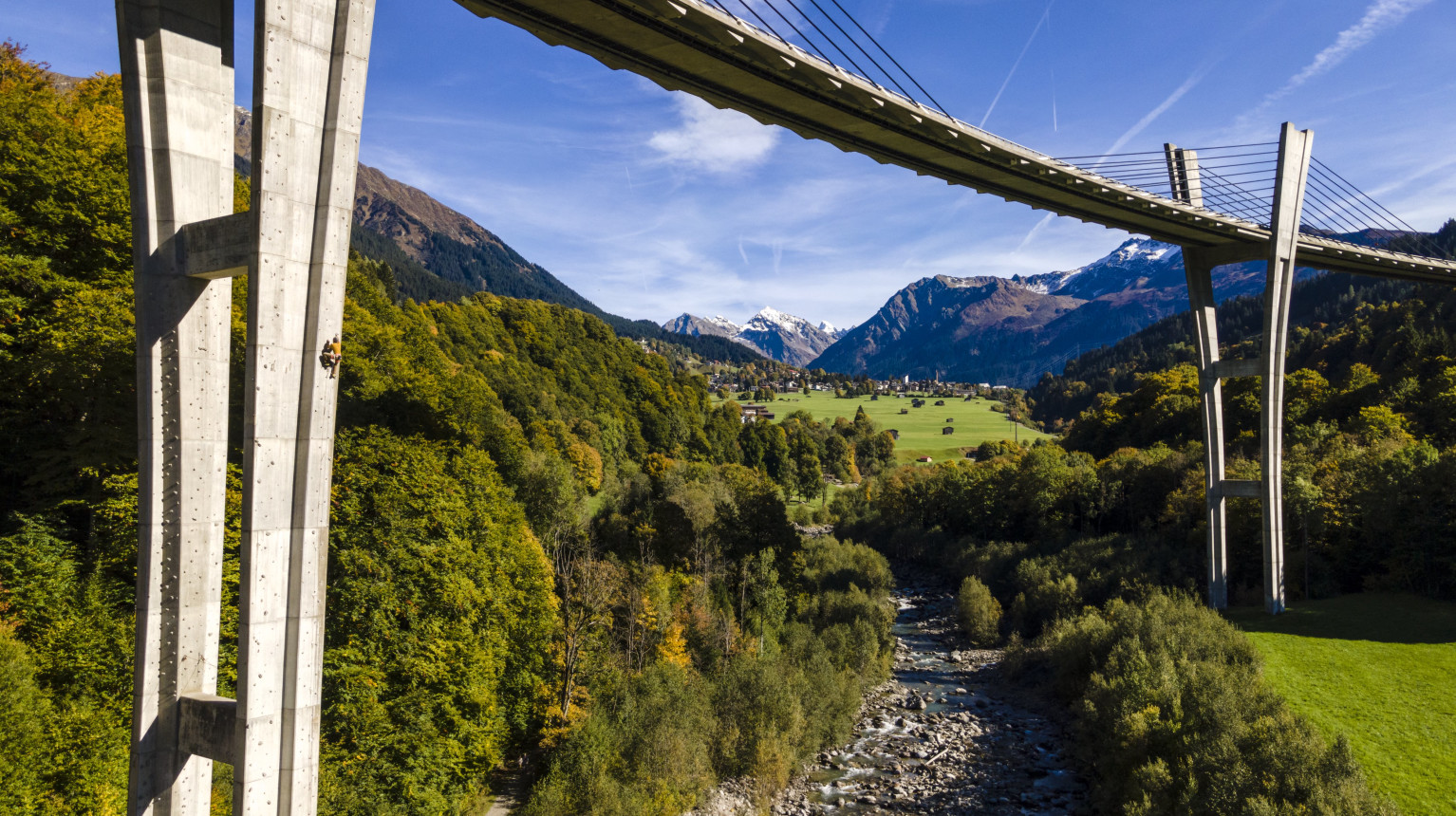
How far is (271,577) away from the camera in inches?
275

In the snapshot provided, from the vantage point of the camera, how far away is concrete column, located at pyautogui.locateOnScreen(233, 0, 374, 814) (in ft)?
22.2

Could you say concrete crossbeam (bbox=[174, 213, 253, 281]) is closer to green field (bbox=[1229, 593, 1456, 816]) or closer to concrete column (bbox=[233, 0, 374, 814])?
concrete column (bbox=[233, 0, 374, 814])

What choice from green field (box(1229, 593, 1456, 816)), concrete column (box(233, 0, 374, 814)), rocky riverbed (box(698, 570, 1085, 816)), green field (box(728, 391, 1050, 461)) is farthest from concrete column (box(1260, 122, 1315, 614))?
green field (box(728, 391, 1050, 461))

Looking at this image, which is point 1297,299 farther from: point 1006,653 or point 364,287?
point 364,287

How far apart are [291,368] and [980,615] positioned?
3883cm

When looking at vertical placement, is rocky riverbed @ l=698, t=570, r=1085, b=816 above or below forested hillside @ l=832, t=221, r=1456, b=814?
below

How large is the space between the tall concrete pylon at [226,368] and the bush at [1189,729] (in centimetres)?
1831

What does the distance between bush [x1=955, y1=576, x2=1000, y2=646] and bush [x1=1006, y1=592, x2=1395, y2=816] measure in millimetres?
9022

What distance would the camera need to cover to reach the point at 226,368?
8023mm

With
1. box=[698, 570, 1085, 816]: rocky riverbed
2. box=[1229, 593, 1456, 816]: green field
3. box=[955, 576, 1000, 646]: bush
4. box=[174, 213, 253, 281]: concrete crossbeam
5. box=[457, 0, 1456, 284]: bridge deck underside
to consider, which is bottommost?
box=[698, 570, 1085, 816]: rocky riverbed

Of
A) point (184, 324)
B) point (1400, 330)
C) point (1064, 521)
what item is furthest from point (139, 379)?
point (1400, 330)

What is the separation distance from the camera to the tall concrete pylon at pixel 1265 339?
918 inches

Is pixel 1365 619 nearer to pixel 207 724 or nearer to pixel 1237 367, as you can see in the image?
pixel 1237 367

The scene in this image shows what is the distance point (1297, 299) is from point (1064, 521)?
106 meters
